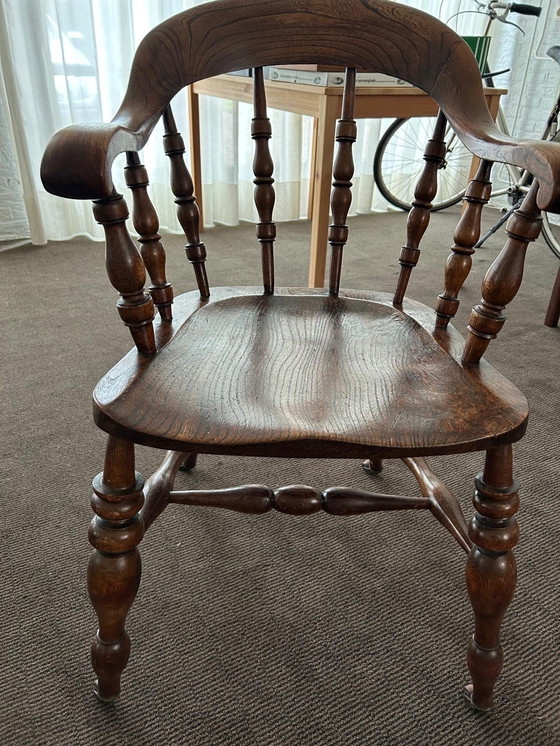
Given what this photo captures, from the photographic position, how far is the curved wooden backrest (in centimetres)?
73

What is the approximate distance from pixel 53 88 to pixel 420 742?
2.30m

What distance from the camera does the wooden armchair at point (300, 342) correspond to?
55cm

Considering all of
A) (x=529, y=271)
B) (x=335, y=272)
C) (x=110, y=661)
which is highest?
(x=335, y=272)

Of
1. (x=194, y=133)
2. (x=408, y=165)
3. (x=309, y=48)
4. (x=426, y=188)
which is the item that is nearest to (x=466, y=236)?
(x=426, y=188)

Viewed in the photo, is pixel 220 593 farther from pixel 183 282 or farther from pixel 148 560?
pixel 183 282

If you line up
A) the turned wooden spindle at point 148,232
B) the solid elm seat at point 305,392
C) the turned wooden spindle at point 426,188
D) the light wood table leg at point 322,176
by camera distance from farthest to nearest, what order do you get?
the light wood table leg at point 322,176 < the turned wooden spindle at point 426,188 < the turned wooden spindle at point 148,232 < the solid elm seat at point 305,392

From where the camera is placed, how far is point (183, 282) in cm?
203

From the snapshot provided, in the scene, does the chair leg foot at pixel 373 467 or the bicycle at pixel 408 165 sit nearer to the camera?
the chair leg foot at pixel 373 467

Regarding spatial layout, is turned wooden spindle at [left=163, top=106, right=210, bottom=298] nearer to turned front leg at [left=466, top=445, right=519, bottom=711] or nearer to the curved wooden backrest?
the curved wooden backrest

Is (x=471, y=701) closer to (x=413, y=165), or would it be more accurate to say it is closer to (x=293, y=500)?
(x=293, y=500)

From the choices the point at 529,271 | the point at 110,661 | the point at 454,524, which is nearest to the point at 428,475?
the point at 454,524

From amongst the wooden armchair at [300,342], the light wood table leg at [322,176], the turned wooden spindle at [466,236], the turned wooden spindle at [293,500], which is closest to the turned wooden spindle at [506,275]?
the wooden armchair at [300,342]

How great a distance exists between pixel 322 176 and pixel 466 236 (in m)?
0.85

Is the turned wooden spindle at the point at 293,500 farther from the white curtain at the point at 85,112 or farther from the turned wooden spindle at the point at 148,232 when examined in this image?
the white curtain at the point at 85,112
